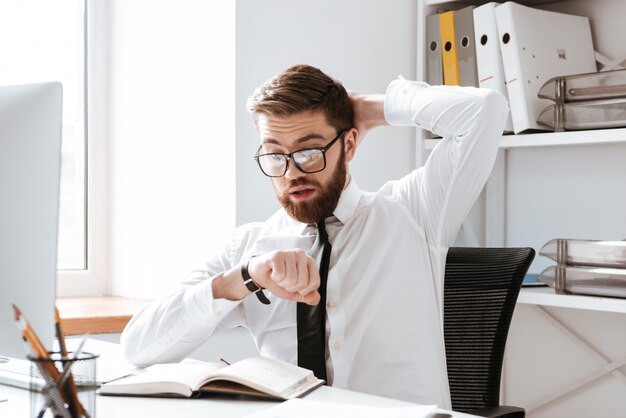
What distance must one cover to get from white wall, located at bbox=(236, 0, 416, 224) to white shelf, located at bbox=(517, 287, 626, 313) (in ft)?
1.81

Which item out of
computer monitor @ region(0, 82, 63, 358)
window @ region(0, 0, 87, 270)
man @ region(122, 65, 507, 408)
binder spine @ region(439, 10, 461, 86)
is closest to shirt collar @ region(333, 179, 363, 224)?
man @ region(122, 65, 507, 408)

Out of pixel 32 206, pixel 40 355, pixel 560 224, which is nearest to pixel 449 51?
pixel 560 224

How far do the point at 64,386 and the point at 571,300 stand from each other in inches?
57.6

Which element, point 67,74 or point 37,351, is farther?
point 67,74

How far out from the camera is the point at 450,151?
1631mm

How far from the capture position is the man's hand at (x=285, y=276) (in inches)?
51.2

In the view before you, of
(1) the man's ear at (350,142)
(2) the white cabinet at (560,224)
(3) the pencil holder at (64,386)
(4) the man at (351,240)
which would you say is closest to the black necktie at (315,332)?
(4) the man at (351,240)

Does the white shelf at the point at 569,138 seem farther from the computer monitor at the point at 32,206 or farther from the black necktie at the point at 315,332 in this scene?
the computer monitor at the point at 32,206

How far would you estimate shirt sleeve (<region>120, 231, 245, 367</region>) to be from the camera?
1.44 metres

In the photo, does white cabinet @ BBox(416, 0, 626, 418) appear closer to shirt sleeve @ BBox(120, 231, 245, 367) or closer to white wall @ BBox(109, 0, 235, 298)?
white wall @ BBox(109, 0, 235, 298)

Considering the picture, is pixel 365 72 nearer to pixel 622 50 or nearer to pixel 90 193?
pixel 622 50

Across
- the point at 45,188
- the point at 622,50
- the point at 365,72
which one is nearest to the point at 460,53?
the point at 365,72

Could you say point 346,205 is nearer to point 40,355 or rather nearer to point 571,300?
point 571,300

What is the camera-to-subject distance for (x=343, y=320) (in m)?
1.54
